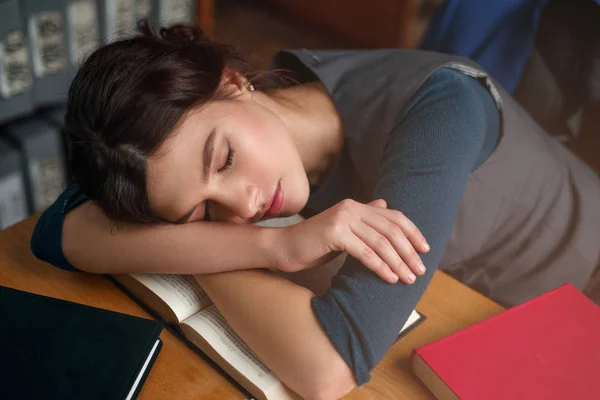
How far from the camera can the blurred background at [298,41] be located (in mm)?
1021

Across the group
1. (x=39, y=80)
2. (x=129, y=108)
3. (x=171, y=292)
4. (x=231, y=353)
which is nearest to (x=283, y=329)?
(x=231, y=353)

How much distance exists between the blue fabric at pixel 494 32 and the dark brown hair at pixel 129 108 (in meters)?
0.51

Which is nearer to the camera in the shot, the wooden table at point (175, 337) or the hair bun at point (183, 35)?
the wooden table at point (175, 337)

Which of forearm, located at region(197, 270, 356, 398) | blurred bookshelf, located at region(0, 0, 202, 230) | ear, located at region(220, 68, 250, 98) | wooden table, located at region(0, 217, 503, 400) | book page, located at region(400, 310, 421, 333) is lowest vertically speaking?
blurred bookshelf, located at region(0, 0, 202, 230)

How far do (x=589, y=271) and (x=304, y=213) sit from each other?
1.53ft

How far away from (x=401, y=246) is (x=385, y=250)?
0.06ft

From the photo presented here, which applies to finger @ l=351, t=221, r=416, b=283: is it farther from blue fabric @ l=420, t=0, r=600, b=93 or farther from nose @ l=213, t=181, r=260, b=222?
blue fabric @ l=420, t=0, r=600, b=93

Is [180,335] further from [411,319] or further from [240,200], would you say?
[411,319]

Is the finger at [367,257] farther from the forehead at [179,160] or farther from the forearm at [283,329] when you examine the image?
the forehead at [179,160]

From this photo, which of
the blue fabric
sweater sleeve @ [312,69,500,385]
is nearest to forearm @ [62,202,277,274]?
sweater sleeve @ [312,69,500,385]

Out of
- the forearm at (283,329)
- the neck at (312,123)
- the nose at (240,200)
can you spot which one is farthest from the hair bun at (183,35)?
the forearm at (283,329)

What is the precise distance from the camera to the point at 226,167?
→ 2.44ft

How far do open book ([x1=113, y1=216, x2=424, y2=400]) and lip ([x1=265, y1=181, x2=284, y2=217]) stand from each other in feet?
0.31

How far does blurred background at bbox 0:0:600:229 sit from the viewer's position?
1021 mm
